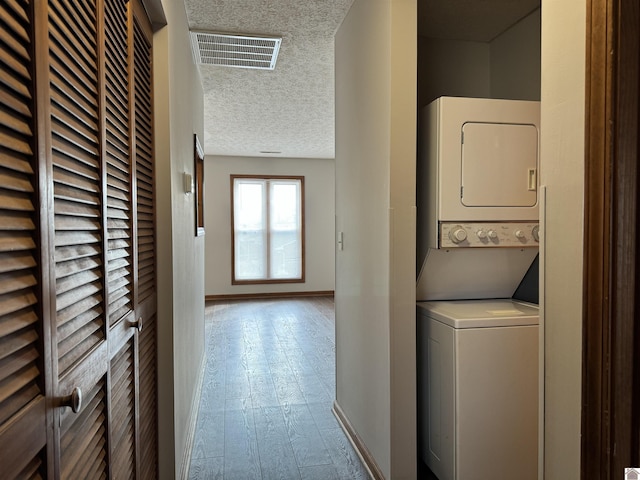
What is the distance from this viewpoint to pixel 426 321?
2.17 m

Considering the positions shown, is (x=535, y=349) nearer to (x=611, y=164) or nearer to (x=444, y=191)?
(x=444, y=191)

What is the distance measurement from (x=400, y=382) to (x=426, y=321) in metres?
0.36

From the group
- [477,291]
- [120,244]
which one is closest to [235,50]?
[120,244]

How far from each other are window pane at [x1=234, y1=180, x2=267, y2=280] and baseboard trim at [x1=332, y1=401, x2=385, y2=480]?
16.0 ft

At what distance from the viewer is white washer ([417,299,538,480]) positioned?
6.26 feet

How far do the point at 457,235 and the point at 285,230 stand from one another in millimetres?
5905

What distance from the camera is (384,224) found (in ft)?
6.61

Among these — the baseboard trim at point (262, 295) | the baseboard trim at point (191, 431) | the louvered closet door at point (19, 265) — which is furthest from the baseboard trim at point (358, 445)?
the baseboard trim at point (262, 295)

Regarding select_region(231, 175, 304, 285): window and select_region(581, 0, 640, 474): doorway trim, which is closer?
select_region(581, 0, 640, 474): doorway trim

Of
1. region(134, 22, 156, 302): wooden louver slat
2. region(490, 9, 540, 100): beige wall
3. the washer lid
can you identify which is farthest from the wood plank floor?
region(490, 9, 540, 100): beige wall

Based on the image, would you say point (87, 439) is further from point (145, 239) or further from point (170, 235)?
point (170, 235)

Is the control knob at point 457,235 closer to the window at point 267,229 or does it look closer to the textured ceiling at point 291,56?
the textured ceiling at point 291,56

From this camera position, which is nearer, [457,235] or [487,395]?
[487,395]

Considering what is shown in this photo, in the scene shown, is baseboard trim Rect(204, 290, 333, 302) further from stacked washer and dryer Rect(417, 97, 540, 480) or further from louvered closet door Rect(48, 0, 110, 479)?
louvered closet door Rect(48, 0, 110, 479)
